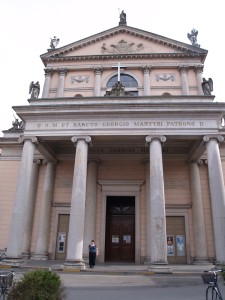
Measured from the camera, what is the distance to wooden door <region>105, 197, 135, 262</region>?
19.7 meters

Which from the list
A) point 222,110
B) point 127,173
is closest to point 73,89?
point 127,173

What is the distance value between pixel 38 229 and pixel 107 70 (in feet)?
47.1

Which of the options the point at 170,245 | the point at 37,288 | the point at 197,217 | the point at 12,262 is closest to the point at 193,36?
the point at 197,217

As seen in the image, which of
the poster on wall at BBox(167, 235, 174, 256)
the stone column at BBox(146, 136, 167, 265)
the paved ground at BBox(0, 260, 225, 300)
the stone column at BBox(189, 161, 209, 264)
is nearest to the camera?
the paved ground at BBox(0, 260, 225, 300)

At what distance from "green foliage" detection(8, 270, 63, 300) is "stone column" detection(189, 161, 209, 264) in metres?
14.6

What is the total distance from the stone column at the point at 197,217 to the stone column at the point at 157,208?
5067 mm

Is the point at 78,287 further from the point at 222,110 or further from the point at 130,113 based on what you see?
the point at 222,110

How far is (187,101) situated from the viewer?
17.2m

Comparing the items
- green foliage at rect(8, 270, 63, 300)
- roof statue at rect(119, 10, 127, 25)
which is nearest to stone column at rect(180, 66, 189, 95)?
roof statue at rect(119, 10, 127, 25)

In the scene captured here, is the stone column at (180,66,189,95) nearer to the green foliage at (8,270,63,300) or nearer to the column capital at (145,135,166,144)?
the column capital at (145,135,166,144)

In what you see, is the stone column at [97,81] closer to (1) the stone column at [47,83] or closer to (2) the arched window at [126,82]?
(2) the arched window at [126,82]

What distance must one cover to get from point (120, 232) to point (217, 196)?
8213 millimetres

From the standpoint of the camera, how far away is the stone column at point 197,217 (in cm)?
1805

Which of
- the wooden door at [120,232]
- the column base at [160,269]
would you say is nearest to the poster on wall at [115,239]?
the wooden door at [120,232]
